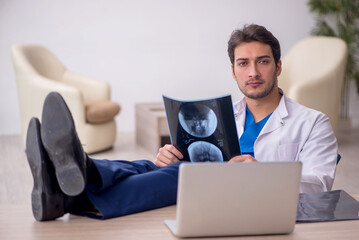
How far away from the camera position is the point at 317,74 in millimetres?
5363

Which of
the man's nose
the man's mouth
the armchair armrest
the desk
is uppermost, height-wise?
the man's nose

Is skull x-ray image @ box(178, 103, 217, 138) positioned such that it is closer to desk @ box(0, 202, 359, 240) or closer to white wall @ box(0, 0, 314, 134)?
desk @ box(0, 202, 359, 240)

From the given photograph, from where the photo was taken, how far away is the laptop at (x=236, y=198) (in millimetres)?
1364

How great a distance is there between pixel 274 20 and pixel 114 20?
1810 mm

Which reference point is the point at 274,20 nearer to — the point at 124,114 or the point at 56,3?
the point at 124,114

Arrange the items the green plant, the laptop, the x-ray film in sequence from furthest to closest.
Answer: the green plant
the x-ray film
the laptop

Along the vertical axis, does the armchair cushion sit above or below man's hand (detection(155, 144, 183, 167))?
below

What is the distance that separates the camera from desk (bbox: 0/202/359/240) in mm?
1495

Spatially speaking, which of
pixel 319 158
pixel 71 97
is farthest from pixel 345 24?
pixel 319 158

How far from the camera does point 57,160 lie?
5.39ft

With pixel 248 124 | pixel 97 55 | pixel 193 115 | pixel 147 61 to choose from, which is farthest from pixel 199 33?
pixel 193 115

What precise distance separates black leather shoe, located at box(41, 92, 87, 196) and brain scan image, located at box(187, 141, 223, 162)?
42 centimetres

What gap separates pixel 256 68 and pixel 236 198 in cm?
95

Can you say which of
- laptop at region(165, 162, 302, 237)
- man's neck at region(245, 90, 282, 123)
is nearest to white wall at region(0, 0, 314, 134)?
man's neck at region(245, 90, 282, 123)
